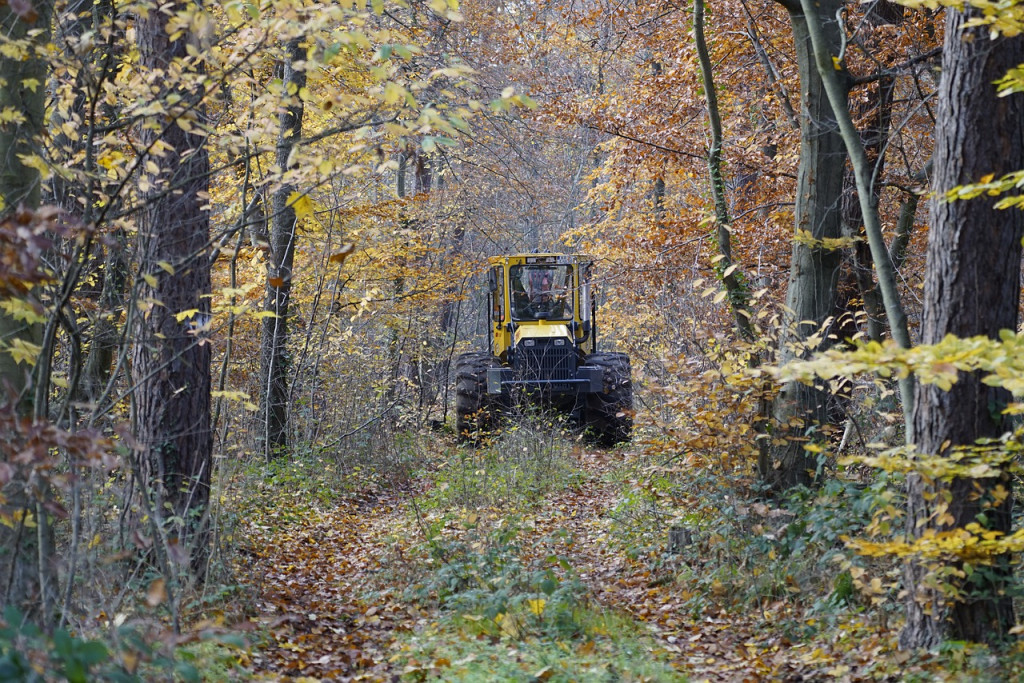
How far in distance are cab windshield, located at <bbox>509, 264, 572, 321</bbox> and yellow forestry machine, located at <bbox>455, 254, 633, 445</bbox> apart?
16mm

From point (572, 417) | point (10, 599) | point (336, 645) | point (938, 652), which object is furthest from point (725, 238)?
point (572, 417)

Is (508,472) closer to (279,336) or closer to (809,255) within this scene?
(279,336)

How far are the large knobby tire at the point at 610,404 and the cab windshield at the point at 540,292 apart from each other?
1.08m

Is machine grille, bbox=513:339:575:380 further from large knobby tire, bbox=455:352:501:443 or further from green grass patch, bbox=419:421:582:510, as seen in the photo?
green grass patch, bbox=419:421:582:510

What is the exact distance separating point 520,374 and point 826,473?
698 centimetres

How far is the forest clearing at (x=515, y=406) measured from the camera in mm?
4105

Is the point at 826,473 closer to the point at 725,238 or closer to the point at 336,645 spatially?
the point at 725,238

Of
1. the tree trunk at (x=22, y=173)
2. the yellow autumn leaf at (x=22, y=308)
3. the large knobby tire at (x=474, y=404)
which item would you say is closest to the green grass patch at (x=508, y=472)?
the large knobby tire at (x=474, y=404)

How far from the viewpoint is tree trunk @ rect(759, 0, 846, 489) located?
23.5 feet

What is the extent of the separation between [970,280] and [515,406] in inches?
333

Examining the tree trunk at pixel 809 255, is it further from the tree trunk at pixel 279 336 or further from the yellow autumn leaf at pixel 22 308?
the tree trunk at pixel 279 336

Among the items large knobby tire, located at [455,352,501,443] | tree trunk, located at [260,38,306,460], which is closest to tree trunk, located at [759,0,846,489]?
tree trunk, located at [260,38,306,460]

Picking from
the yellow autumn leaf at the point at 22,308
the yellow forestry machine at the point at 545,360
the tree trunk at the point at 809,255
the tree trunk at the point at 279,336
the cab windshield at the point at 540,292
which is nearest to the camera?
the yellow autumn leaf at the point at 22,308

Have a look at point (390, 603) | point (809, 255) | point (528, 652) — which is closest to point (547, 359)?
point (809, 255)
